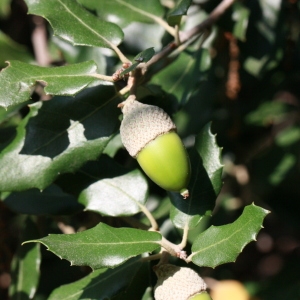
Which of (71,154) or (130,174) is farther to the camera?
(130,174)

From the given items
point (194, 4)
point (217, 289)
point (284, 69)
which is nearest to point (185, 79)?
point (194, 4)

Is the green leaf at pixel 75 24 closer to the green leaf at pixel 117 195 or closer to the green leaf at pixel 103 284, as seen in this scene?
the green leaf at pixel 117 195

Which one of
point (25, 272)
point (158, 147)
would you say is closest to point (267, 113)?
point (25, 272)

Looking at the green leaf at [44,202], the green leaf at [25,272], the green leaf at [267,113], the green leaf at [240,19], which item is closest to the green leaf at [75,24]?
the green leaf at [44,202]

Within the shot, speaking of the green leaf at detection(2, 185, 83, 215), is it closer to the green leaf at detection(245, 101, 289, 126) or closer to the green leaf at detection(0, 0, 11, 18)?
the green leaf at detection(0, 0, 11, 18)

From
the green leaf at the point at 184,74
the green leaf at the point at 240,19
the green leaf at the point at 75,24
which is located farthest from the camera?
the green leaf at the point at 240,19

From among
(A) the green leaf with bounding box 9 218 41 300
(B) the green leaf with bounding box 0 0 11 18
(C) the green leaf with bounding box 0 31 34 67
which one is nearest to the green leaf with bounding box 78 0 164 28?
(C) the green leaf with bounding box 0 31 34 67

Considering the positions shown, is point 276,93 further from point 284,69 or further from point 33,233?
point 33,233
